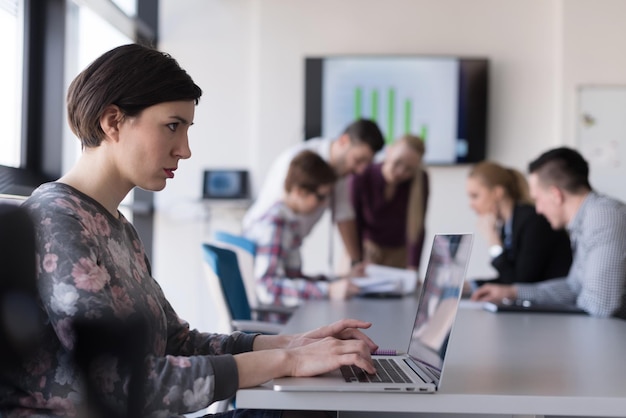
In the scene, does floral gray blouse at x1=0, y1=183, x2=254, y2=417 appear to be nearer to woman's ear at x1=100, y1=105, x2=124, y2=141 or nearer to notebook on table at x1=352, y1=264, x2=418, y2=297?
woman's ear at x1=100, y1=105, x2=124, y2=141

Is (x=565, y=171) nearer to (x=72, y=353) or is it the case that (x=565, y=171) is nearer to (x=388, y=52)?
(x=72, y=353)

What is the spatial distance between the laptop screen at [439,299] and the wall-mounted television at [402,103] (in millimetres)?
4198

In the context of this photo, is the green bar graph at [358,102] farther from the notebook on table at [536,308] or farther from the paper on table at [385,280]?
the notebook on table at [536,308]

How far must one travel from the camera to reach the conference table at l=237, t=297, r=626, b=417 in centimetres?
127

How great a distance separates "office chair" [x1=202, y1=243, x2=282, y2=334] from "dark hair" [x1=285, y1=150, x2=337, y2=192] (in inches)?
22.4

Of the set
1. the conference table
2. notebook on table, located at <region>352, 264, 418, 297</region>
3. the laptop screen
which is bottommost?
notebook on table, located at <region>352, 264, 418, 297</region>

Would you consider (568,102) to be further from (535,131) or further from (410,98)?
(410,98)

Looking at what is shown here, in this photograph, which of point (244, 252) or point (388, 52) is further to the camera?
point (388, 52)

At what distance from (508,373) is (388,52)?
4.59m

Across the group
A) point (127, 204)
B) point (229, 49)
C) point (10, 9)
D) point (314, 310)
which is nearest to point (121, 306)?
point (314, 310)

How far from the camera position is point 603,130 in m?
5.74

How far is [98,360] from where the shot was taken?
1.19m

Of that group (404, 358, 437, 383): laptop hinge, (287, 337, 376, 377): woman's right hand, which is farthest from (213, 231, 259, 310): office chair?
(287, 337, 376, 377): woman's right hand

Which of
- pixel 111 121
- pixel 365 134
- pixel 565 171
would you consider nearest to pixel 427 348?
pixel 111 121
